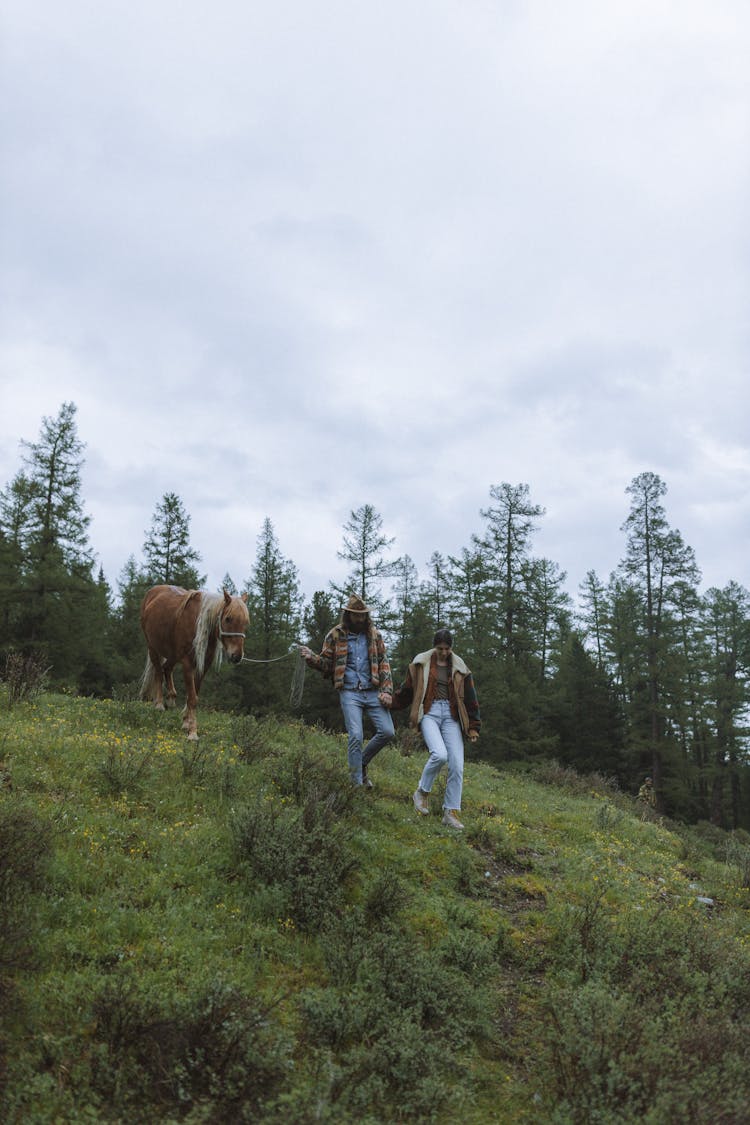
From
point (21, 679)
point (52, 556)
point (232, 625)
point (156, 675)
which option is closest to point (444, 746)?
point (232, 625)

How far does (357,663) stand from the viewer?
7.92 metres

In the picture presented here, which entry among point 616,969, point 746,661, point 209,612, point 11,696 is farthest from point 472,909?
point 746,661

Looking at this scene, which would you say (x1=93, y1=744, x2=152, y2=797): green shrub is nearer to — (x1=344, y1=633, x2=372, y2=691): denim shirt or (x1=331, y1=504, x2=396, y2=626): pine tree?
(x1=344, y1=633, x2=372, y2=691): denim shirt

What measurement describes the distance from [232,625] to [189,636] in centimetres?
101

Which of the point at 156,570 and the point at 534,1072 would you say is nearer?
the point at 534,1072

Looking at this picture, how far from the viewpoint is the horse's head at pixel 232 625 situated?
9.05 metres

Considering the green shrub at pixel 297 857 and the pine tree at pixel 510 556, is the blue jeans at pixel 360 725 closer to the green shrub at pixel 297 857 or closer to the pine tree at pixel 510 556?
the green shrub at pixel 297 857

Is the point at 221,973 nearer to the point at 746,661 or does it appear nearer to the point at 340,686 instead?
the point at 340,686

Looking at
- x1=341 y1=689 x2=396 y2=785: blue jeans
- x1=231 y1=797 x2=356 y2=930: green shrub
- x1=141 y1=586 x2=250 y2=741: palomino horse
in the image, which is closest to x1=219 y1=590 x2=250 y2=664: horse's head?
x1=141 y1=586 x2=250 y2=741: palomino horse

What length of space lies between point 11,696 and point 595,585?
43412mm

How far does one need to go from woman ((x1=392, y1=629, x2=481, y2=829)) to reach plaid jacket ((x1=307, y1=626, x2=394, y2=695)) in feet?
0.88

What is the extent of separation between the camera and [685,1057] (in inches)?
144

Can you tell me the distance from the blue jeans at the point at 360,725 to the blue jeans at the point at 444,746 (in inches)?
18.1

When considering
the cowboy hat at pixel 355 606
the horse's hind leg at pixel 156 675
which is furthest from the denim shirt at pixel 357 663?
the horse's hind leg at pixel 156 675
